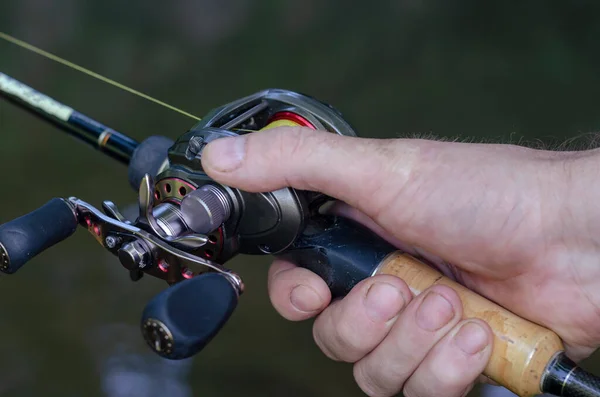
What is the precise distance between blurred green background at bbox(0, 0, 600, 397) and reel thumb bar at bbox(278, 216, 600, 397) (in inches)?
35.3

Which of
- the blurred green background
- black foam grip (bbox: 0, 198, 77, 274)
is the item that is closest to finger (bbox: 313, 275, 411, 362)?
black foam grip (bbox: 0, 198, 77, 274)

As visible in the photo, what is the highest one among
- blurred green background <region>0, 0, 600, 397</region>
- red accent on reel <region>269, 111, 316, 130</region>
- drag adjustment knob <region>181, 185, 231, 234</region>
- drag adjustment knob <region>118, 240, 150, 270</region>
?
red accent on reel <region>269, 111, 316, 130</region>

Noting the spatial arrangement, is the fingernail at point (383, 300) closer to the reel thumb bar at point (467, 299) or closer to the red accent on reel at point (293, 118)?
the reel thumb bar at point (467, 299)

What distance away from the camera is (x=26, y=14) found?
11.1 feet

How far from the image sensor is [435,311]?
1.14 metres

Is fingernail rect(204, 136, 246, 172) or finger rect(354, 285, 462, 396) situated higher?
fingernail rect(204, 136, 246, 172)

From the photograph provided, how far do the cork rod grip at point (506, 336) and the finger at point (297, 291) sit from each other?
15cm

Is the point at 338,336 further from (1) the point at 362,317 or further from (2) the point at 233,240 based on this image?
(2) the point at 233,240

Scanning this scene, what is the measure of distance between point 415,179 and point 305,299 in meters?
0.32

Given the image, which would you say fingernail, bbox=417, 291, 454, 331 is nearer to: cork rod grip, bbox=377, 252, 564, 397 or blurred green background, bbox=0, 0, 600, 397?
cork rod grip, bbox=377, 252, 564, 397

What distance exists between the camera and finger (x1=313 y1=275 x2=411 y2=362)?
118 cm

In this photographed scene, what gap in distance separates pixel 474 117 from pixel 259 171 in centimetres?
211

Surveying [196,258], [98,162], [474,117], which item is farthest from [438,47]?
[196,258]

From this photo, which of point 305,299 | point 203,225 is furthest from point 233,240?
point 305,299
